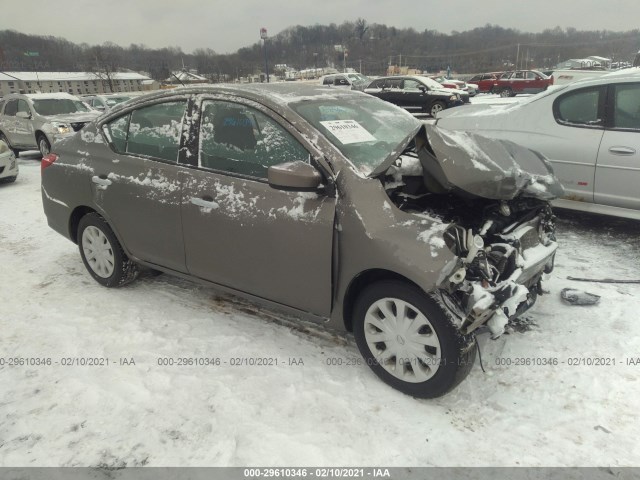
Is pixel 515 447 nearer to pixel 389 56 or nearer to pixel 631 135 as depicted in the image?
pixel 631 135

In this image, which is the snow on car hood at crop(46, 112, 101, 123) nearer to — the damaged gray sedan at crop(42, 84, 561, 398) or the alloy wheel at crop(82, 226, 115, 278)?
the alloy wheel at crop(82, 226, 115, 278)

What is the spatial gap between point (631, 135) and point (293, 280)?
3534 millimetres

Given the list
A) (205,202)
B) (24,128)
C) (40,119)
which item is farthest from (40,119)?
(205,202)

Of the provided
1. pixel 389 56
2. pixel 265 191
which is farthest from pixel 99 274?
pixel 389 56

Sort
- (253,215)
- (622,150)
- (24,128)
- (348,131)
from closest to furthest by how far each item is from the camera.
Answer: (253,215) → (348,131) → (622,150) → (24,128)

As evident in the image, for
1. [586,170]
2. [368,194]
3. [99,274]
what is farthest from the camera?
[586,170]

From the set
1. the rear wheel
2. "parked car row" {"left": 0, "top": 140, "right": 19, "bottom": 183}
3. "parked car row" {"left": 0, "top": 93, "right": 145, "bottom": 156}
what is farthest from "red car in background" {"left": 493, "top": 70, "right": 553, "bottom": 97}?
"parked car row" {"left": 0, "top": 140, "right": 19, "bottom": 183}

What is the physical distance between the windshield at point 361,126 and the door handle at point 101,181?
1.75m

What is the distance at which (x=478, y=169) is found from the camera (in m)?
2.59

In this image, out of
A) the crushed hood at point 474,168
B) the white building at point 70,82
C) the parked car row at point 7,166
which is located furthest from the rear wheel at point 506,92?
the white building at point 70,82

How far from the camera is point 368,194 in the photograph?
259 centimetres

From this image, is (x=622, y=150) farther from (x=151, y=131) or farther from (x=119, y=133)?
(x=119, y=133)

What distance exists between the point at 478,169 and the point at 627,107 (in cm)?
279

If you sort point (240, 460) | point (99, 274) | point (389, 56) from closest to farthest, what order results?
point (240, 460) < point (99, 274) < point (389, 56)
